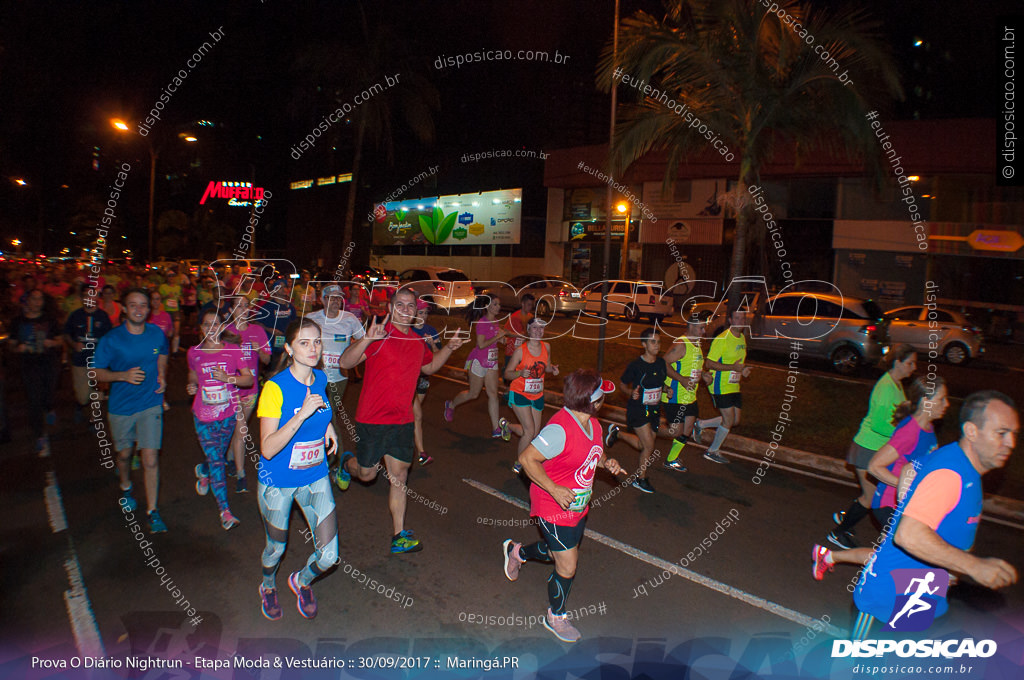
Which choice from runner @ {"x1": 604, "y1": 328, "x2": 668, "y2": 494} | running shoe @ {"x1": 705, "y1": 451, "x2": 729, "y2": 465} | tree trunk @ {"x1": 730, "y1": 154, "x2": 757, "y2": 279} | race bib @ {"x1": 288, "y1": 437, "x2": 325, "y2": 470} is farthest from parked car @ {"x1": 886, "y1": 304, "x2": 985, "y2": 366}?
race bib @ {"x1": 288, "y1": 437, "x2": 325, "y2": 470}

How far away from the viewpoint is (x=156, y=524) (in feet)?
17.6

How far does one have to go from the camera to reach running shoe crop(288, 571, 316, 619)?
4109 millimetres

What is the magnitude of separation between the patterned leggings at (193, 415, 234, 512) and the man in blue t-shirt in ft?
1.23

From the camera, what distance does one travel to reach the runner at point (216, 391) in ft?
18.1

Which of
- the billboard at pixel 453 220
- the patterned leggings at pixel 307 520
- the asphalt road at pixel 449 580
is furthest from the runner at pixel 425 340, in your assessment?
the billboard at pixel 453 220

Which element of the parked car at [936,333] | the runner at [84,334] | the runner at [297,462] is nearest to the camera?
the runner at [297,462]

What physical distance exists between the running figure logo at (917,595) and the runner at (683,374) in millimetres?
4025

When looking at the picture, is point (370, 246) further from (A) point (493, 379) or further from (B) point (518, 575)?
(B) point (518, 575)

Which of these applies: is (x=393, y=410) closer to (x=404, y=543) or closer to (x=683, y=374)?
(x=404, y=543)

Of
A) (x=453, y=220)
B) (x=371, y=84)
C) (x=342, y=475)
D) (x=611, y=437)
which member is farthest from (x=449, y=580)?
(x=453, y=220)

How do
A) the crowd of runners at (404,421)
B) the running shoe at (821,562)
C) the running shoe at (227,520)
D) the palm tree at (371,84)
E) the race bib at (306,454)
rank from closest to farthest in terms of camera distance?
the crowd of runners at (404,421) < the race bib at (306,454) < the running shoe at (821,562) < the running shoe at (227,520) < the palm tree at (371,84)

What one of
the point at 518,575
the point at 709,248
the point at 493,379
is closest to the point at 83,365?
the point at 493,379

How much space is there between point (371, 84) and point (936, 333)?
1896 cm

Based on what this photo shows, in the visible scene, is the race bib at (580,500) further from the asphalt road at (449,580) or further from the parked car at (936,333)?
the parked car at (936,333)
